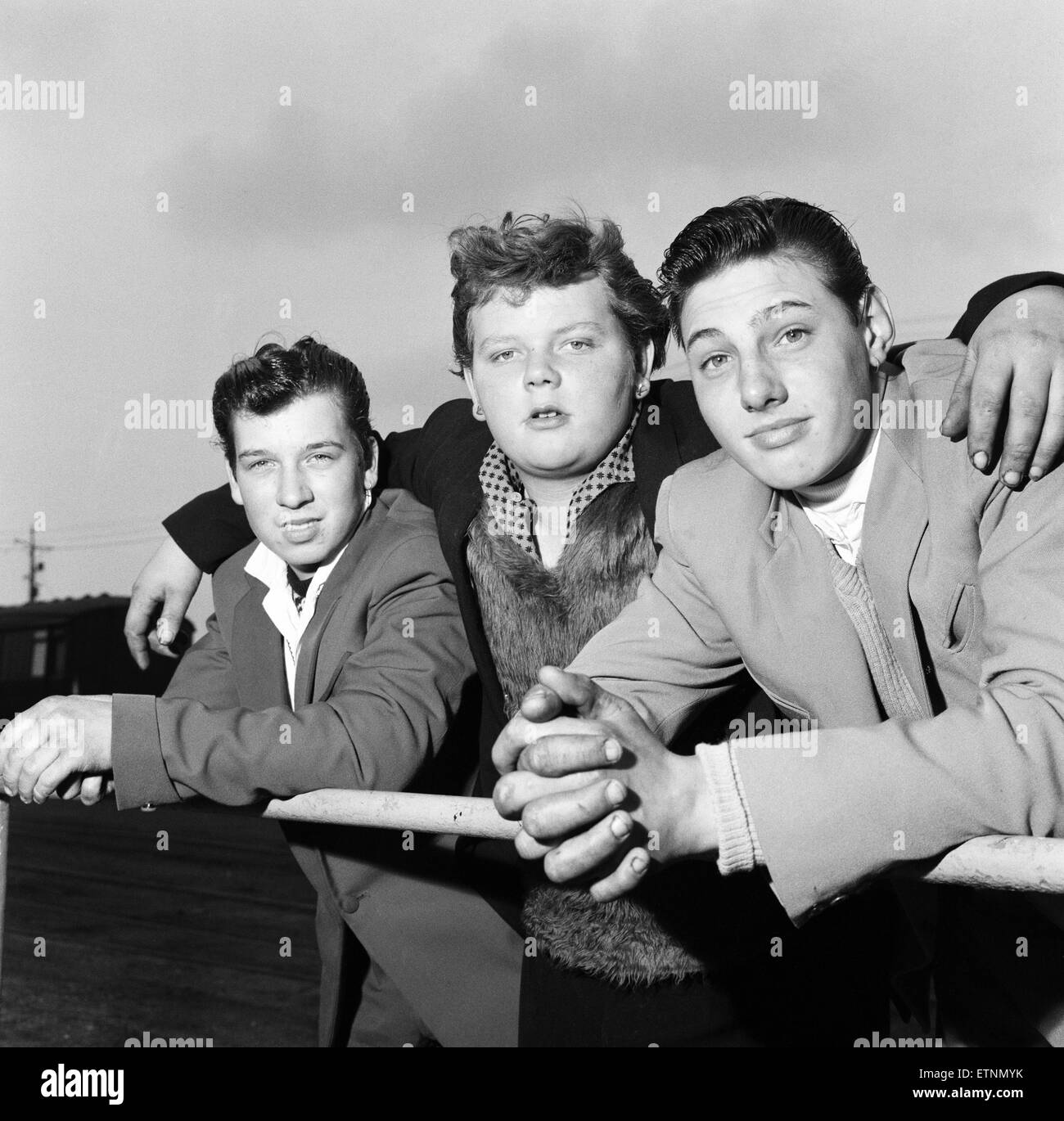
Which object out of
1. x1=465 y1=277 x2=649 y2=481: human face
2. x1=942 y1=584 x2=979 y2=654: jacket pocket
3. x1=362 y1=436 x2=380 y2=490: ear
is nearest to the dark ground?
x1=362 y1=436 x2=380 y2=490: ear

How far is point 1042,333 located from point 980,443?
0.15 m

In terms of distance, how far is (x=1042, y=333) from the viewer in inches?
51.5

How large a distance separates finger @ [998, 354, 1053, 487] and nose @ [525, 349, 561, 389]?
2.07 ft

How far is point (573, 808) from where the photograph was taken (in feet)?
3.71

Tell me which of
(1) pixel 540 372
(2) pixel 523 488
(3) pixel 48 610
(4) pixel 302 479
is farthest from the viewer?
(3) pixel 48 610

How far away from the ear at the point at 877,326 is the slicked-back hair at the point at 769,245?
0.05 ft

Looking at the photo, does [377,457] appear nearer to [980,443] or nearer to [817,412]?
[817,412]

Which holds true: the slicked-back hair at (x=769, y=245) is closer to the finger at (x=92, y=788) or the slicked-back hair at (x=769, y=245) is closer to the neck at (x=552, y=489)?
the neck at (x=552, y=489)

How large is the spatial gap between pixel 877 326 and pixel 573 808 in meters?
0.69

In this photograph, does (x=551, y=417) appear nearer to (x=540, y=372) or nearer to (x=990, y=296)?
(x=540, y=372)

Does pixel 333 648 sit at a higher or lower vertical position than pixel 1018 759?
higher

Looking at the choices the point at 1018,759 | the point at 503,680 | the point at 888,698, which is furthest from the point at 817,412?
the point at 503,680

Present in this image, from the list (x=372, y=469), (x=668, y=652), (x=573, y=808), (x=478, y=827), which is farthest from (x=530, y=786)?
(x=372, y=469)
